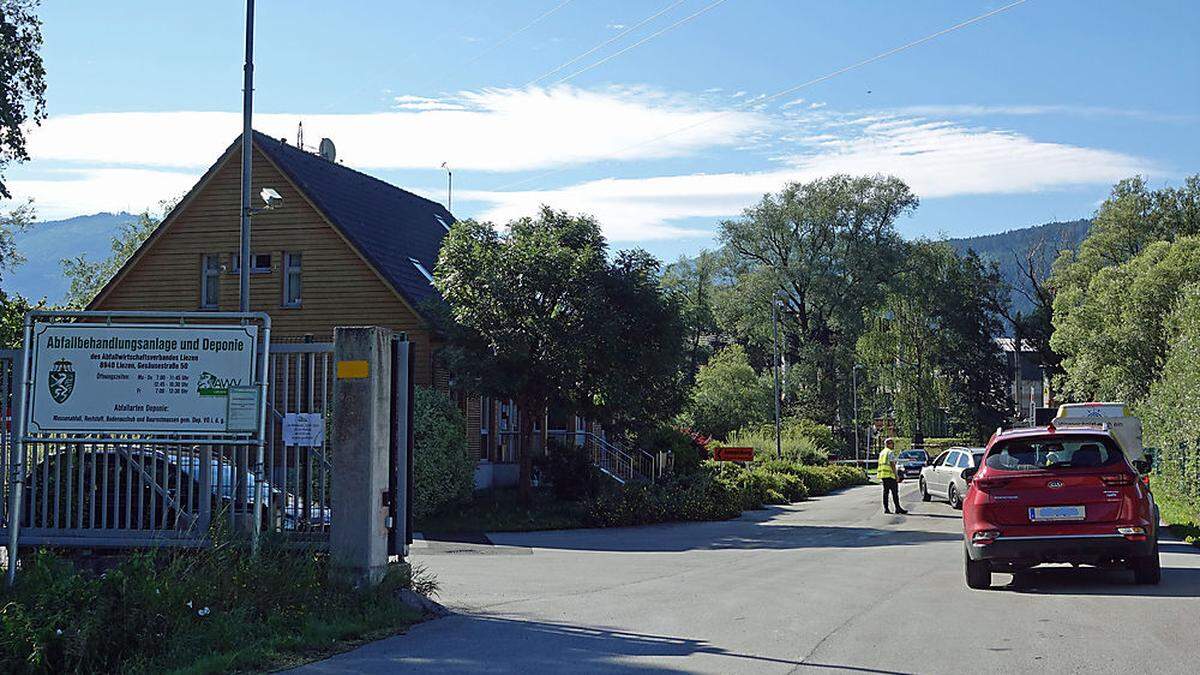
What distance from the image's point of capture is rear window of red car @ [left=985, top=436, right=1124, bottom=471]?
12.9m

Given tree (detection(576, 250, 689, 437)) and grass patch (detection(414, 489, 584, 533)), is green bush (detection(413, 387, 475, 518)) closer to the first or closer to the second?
grass patch (detection(414, 489, 584, 533))

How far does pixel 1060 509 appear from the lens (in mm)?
12594

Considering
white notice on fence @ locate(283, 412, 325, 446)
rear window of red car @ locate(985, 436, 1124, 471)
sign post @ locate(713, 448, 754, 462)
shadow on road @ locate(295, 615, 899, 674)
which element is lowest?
shadow on road @ locate(295, 615, 899, 674)

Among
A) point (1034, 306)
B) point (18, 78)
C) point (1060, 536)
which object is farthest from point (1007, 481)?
point (1034, 306)

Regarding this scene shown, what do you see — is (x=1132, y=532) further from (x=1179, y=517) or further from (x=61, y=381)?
(x=1179, y=517)

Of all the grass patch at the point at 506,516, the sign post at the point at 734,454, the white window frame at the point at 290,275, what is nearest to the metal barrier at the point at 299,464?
the grass patch at the point at 506,516

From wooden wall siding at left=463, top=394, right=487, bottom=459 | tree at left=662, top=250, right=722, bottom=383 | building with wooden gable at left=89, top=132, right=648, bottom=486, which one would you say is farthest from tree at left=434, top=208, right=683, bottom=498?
tree at left=662, top=250, right=722, bottom=383

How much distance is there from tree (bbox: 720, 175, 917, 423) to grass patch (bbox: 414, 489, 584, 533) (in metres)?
40.4

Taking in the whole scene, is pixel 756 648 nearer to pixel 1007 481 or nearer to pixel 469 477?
pixel 1007 481

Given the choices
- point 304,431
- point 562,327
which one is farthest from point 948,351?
point 304,431

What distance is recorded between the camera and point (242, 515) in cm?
1080

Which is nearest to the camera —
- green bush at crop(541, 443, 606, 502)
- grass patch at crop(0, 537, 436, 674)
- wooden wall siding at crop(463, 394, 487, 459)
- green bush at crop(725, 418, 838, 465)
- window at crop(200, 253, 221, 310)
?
grass patch at crop(0, 537, 436, 674)

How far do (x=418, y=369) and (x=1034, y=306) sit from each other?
6062cm

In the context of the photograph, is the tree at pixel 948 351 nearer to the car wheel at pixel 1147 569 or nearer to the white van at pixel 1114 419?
the white van at pixel 1114 419
